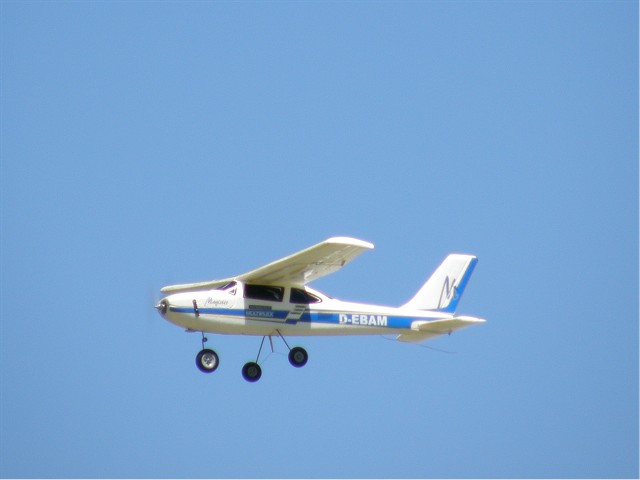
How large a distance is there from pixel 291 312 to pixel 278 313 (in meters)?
0.31

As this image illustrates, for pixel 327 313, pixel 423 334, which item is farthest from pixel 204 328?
pixel 423 334

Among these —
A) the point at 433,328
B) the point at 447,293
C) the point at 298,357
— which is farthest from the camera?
the point at 447,293

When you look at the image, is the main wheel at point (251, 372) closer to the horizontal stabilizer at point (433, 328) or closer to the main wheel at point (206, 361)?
the main wheel at point (206, 361)

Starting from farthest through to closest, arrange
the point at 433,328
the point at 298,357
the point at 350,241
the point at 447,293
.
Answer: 1. the point at 447,293
2. the point at 298,357
3. the point at 433,328
4. the point at 350,241

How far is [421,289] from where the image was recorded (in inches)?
1196

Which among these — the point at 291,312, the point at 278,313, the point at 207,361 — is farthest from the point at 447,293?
the point at 207,361

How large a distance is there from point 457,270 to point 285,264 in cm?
532

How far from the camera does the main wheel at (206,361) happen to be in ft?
92.4

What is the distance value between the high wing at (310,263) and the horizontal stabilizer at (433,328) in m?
2.50

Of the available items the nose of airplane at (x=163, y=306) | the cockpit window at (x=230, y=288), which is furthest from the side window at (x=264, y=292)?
the nose of airplane at (x=163, y=306)

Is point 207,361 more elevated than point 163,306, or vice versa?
point 163,306

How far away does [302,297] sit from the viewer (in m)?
28.7

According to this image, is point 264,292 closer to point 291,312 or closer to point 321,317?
point 291,312

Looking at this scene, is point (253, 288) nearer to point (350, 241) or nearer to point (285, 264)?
point (285, 264)
